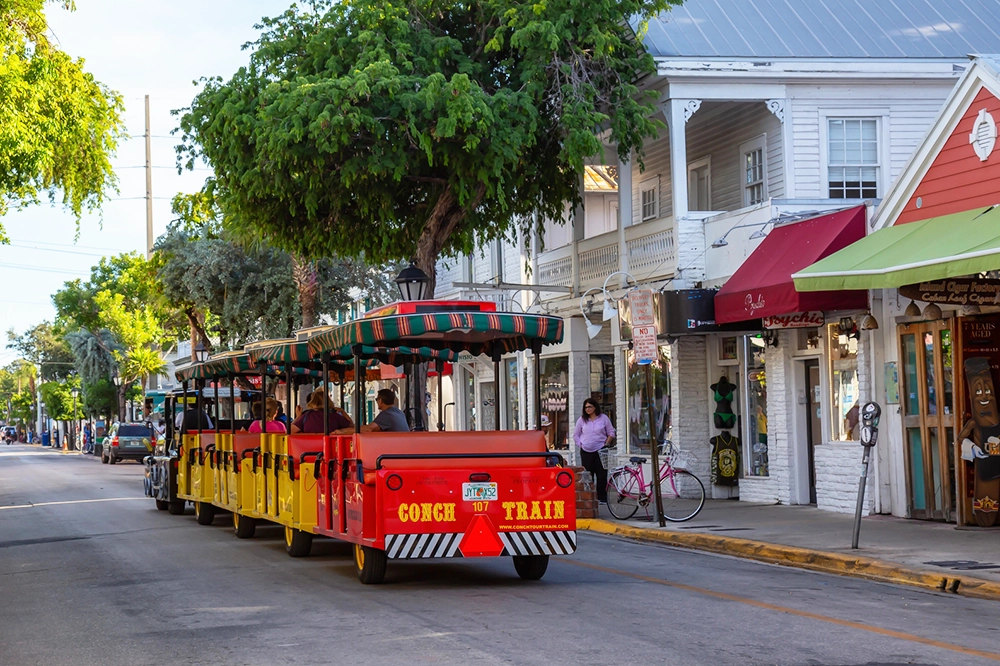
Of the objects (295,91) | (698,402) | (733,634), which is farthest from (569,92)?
(733,634)

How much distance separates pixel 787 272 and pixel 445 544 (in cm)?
894

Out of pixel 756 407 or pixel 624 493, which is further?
pixel 756 407

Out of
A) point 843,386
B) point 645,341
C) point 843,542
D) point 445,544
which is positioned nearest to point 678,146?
point 843,386

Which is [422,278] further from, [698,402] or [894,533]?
[894,533]

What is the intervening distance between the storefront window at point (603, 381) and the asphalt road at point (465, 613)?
11.9 m

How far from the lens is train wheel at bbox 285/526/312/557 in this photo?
14.7m

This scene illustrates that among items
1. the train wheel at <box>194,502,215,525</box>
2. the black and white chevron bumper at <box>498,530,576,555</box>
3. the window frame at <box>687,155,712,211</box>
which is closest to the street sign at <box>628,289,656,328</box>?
the black and white chevron bumper at <box>498,530,576,555</box>

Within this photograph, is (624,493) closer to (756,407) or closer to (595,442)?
(595,442)

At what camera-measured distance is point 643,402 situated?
25516 millimetres

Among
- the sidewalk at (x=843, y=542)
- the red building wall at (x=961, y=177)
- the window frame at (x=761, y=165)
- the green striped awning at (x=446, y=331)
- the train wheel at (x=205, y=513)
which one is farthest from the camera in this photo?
the window frame at (x=761, y=165)

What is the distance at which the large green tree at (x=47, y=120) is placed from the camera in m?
18.5

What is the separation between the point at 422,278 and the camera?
68.1 ft

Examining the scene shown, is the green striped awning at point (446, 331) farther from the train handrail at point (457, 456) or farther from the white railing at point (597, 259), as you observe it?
the white railing at point (597, 259)

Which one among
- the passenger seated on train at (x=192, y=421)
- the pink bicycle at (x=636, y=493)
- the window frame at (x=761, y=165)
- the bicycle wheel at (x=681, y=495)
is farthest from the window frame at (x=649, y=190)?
the passenger seated on train at (x=192, y=421)
